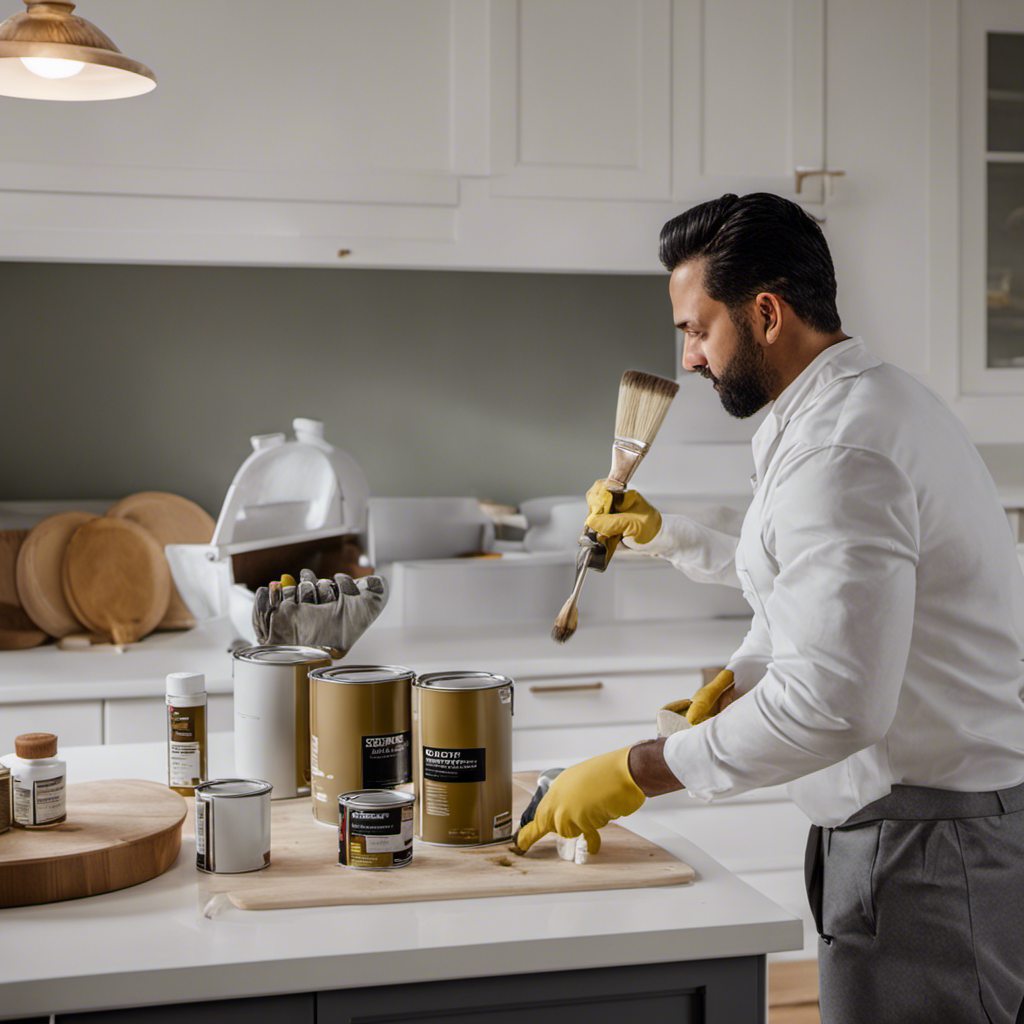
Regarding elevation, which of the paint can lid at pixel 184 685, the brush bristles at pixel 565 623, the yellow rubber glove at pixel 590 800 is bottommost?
the yellow rubber glove at pixel 590 800

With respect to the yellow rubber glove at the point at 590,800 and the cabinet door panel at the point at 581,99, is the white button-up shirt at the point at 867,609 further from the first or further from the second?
the cabinet door panel at the point at 581,99

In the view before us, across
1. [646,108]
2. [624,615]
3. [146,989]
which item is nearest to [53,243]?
[646,108]

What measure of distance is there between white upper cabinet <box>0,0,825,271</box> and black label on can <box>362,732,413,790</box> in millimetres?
1404

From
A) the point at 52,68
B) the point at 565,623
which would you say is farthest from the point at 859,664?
the point at 52,68

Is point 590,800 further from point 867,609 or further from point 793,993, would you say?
point 793,993

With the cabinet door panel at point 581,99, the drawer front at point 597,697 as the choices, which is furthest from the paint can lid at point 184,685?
the cabinet door panel at point 581,99

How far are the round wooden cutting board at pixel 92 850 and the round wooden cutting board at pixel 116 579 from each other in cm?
127

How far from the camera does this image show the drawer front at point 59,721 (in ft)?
6.31

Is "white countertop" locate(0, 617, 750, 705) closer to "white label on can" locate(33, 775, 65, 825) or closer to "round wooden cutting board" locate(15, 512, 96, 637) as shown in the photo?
"round wooden cutting board" locate(15, 512, 96, 637)

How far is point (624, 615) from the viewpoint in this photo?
2580mm

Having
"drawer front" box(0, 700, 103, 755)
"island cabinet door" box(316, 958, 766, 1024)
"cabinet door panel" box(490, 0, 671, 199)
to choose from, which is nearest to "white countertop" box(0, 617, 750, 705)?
"drawer front" box(0, 700, 103, 755)

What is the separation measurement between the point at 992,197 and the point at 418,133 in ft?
4.19

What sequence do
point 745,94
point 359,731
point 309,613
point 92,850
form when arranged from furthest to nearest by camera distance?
point 745,94
point 309,613
point 359,731
point 92,850

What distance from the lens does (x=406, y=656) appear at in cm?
215
